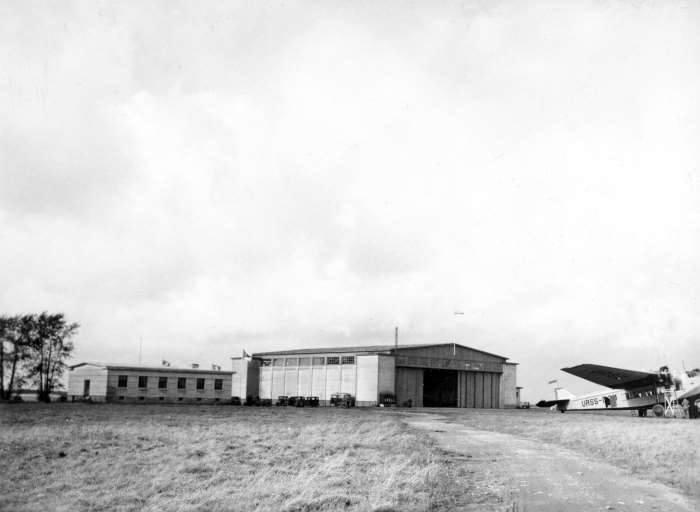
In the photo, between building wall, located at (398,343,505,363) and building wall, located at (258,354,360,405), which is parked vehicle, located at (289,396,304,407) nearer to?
building wall, located at (258,354,360,405)

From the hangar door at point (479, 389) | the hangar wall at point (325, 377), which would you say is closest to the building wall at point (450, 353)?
the hangar door at point (479, 389)

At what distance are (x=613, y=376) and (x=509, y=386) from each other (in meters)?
40.1

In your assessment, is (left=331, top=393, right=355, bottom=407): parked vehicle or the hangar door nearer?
(left=331, top=393, right=355, bottom=407): parked vehicle

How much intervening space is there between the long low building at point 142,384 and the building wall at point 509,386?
120 ft

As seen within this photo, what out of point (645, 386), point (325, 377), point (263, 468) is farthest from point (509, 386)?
point (263, 468)

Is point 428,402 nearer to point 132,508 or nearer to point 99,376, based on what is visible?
point 99,376

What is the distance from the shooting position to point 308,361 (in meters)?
76.1

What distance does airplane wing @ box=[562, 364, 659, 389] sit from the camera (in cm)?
4116

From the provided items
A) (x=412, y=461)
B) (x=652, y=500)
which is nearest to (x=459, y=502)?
(x=652, y=500)

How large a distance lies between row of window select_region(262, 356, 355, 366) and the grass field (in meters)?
46.5

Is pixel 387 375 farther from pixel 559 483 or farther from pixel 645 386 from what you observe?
pixel 559 483

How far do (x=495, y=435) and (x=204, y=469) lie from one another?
14.6 metres

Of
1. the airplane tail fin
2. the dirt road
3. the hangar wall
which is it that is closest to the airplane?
the airplane tail fin

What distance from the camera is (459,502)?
11586mm
